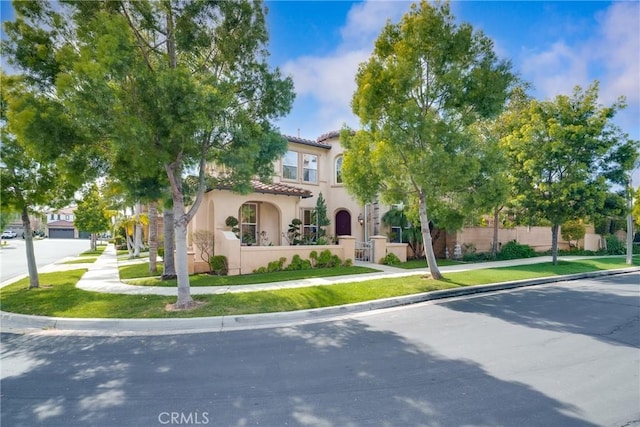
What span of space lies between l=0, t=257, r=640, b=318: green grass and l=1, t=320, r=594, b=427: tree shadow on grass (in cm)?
154

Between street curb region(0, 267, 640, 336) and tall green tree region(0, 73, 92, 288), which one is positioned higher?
tall green tree region(0, 73, 92, 288)

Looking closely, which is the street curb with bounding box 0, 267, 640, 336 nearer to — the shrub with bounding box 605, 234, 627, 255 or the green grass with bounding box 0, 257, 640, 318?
the green grass with bounding box 0, 257, 640, 318

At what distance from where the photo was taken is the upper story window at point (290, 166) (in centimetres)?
1942

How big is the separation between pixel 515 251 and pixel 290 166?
14750 mm

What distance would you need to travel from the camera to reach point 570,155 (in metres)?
15.0

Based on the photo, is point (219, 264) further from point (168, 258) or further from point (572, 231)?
point (572, 231)

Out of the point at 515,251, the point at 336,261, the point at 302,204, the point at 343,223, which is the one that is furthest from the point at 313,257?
the point at 515,251

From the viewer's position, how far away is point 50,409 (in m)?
3.67

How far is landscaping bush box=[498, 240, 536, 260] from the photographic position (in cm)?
1930

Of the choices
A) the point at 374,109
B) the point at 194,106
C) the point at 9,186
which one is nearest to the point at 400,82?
the point at 374,109

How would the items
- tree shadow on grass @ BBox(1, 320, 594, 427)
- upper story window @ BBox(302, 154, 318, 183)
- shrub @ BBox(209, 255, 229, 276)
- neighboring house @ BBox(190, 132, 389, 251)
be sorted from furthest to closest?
upper story window @ BBox(302, 154, 318, 183) → neighboring house @ BBox(190, 132, 389, 251) → shrub @ BBox(209, 255, 229, 276) → tree shadow on grass @ BBox(1, 320, 594, 427)

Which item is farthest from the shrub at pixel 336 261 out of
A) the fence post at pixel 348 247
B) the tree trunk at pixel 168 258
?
the tree trunk at pixel 168 258

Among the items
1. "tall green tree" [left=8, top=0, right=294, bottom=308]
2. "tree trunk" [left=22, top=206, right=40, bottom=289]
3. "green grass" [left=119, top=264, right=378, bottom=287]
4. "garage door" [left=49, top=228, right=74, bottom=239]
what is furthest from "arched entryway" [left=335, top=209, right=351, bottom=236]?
"garage door" [left=49, top=228, right=74, bottom=239]

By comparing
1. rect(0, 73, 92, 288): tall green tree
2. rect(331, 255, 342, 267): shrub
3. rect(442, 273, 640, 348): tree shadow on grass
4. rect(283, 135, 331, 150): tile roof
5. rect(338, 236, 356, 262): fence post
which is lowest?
rect(442, 273, 640, 348): tree shadow on grass
